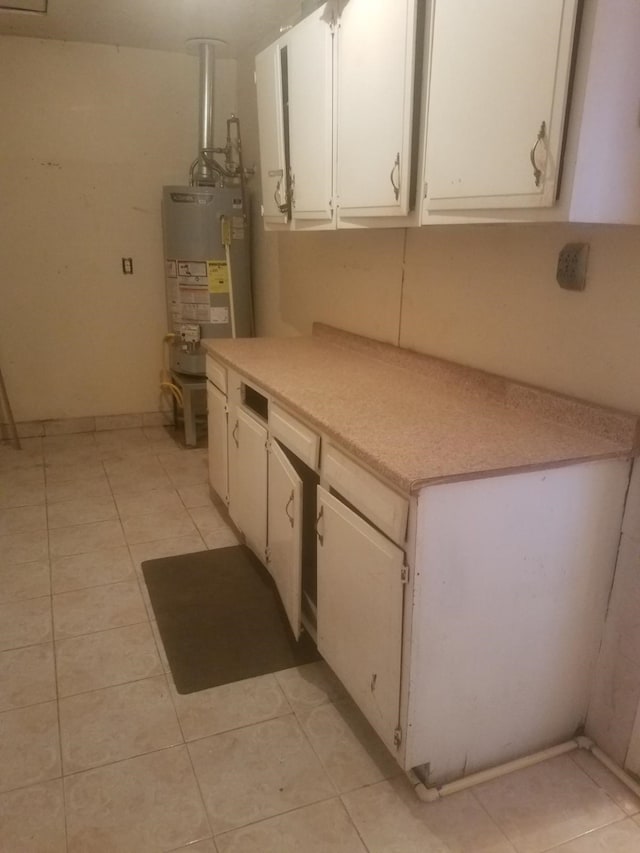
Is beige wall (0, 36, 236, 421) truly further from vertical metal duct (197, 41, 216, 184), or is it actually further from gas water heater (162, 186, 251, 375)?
gas water heater (162, 186, 251, 375)

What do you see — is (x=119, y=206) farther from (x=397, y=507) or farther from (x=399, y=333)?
(x=397, y=507)

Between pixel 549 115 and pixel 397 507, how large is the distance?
854 mm

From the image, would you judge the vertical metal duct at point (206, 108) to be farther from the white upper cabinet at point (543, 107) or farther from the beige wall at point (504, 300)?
the white upper cabinet at point (543, 107)

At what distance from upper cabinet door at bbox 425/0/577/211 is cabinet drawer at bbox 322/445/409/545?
2.25ft

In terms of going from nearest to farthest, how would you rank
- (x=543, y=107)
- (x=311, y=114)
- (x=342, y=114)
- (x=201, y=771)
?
(x=543, y=107) < (x=201, y=771) < (x=342, y=114) < (x=311, y=114)

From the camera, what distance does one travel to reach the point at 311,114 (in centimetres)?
222

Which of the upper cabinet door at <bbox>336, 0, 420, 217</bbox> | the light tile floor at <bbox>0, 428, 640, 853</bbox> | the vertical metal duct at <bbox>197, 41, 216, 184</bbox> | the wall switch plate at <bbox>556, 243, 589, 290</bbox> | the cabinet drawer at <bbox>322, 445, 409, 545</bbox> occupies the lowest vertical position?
the light tile floor at <bbox>0, 428, 640, 853</bbox>

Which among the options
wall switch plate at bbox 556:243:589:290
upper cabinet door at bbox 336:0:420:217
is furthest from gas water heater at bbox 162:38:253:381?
wall switch plate at bbox 556:243:589:290

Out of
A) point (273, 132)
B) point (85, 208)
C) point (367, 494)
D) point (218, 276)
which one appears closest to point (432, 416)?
point (367, 494)

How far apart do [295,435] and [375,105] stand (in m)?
0.99

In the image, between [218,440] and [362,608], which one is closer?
[362,608]

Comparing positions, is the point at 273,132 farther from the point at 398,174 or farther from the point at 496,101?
the point at 496,101

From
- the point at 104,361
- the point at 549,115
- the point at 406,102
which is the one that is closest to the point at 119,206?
the point at 104,361

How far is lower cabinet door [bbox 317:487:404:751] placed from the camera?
4.72 ft
